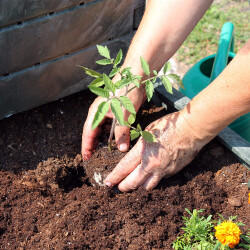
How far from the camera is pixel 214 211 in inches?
70.1

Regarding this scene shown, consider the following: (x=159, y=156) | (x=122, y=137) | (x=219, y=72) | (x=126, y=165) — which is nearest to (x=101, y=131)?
(x=122, y=137)

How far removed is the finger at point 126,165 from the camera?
1.83 metres

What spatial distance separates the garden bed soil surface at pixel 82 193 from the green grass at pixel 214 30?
1.93 m

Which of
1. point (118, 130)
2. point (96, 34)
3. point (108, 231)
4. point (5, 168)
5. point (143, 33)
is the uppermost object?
point (143, 33)

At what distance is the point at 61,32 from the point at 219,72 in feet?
3.39

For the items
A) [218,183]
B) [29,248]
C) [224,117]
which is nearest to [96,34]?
[224,117]

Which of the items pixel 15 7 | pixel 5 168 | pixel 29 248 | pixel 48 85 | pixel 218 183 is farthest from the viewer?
pixel 48 85

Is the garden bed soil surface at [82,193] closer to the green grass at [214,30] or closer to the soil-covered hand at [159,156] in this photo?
the soil-covered hand at [159,156]

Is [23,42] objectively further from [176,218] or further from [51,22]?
[176,218]

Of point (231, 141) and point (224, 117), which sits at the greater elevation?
point (224, 117)

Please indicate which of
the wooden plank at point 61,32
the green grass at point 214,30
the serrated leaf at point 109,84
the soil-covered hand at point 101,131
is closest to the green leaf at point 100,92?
the serrated leaf at point 109,84

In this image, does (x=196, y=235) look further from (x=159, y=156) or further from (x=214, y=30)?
(x=214, y=30)

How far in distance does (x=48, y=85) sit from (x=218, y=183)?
3.69ft

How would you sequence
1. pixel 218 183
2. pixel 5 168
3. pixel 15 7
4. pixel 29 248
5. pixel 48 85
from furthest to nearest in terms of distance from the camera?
pixel 48 85, pixel 5 168, pixel 218 183, pixel 15 7, pixel 29 248
